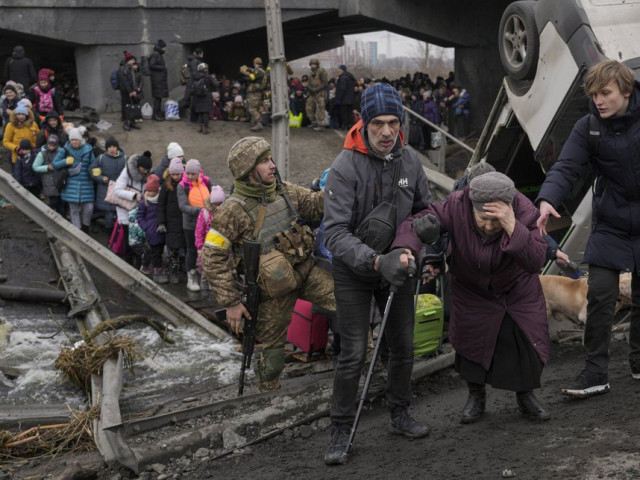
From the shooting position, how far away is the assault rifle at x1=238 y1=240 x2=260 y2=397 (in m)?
5.45

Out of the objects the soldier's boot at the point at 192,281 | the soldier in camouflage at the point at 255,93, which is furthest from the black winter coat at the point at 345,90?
the soldier's boot at the point at 192,281

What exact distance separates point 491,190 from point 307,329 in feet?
9.28

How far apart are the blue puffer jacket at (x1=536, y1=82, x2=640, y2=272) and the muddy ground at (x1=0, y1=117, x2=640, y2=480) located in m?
0.86

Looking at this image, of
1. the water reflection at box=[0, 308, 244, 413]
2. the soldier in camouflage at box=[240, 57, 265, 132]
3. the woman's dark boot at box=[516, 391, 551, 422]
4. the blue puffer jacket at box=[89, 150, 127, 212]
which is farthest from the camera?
the soldier in camouflage at box=[240, 57, 265, 132]

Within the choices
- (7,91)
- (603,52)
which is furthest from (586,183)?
(7,91)

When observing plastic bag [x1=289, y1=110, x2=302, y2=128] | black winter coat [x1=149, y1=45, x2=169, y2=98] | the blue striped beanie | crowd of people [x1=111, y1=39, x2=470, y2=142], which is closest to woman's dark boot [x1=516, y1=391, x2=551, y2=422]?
the blue striped beanie

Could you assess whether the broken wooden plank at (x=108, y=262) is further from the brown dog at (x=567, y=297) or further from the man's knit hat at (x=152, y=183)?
the brown dog at (x=567, y=297)

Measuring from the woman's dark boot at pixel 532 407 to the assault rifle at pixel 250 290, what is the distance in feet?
6.17

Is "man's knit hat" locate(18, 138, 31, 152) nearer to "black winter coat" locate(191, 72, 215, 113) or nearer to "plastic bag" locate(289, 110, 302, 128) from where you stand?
"black winter coat" locate(191, 72, 215, 113)

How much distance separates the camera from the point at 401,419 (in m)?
4.73

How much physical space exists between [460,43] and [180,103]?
786 centimetres

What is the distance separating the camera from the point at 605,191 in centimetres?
476

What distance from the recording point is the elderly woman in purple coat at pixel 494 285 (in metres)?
4.21

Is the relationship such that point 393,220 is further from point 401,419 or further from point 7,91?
point 7,91
